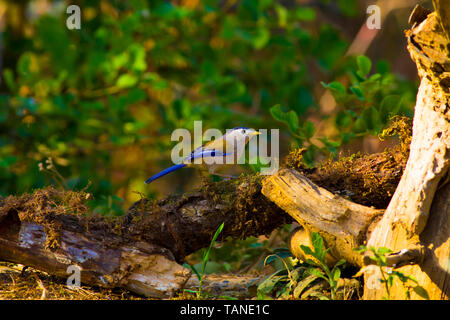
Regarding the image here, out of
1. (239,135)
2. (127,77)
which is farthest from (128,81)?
(239,135)

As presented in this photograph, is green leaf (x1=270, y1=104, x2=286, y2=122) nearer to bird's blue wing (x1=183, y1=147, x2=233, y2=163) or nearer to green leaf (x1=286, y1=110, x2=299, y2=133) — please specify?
green leaf (x1=286, y1=110, x2=299, y2=133)

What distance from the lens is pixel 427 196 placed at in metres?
1.88

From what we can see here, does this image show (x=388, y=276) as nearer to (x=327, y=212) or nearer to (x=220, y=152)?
(x=327, y=212)

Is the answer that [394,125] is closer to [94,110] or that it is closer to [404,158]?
[404,158]

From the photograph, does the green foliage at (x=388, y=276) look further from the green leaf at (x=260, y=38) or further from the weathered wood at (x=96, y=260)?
the green leaf at (x=260, y=38)

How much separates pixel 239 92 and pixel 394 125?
250 centimetres

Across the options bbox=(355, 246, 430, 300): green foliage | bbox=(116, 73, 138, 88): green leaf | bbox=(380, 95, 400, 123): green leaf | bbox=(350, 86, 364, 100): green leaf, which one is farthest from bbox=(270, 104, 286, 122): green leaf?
bbox=(116, 73, 138, 88): green leaf

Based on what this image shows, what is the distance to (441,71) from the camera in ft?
5.91

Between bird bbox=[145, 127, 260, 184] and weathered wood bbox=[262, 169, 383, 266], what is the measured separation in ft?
1.83

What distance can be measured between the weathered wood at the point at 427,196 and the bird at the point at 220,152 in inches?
37.6

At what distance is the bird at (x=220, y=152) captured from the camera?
2.67 m

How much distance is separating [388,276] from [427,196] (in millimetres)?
330

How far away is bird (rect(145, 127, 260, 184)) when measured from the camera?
2.67 metres
